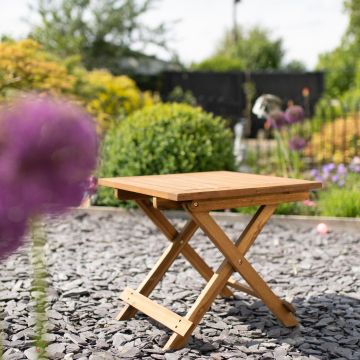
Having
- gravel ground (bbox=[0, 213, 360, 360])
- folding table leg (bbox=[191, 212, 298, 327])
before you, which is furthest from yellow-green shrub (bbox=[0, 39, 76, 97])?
folding table leg (bbox=[191, 212, 298, 327])

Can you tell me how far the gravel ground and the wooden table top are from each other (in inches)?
27.6

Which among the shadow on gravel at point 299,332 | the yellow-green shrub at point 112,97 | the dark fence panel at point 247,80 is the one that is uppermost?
the dark fence panel at point 247,80

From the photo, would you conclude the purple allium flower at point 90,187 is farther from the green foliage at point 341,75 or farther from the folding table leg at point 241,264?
the green foliage at point 341,75

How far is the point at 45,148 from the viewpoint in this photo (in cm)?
74

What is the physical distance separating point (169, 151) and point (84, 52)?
15611 millimetres

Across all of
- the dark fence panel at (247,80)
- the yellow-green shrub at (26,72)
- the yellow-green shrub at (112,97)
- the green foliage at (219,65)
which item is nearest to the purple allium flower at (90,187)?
the yellow-green shrub at (26,72)

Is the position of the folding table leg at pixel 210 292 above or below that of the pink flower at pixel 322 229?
above

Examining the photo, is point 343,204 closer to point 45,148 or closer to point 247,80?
point 45,148

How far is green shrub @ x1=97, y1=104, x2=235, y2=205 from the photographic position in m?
5.91

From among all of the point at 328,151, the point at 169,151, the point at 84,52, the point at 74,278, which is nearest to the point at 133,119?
the point at 169,151

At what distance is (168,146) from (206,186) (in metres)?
3.15

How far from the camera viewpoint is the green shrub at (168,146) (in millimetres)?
5914

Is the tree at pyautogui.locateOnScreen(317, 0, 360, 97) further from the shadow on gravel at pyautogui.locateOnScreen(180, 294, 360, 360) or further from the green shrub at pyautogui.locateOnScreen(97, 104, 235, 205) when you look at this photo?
the shadow on gravel at pyautogui.locateOnScreen(180, 294, 360, 360)

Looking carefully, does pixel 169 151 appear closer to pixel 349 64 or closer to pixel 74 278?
pixel 74 278
